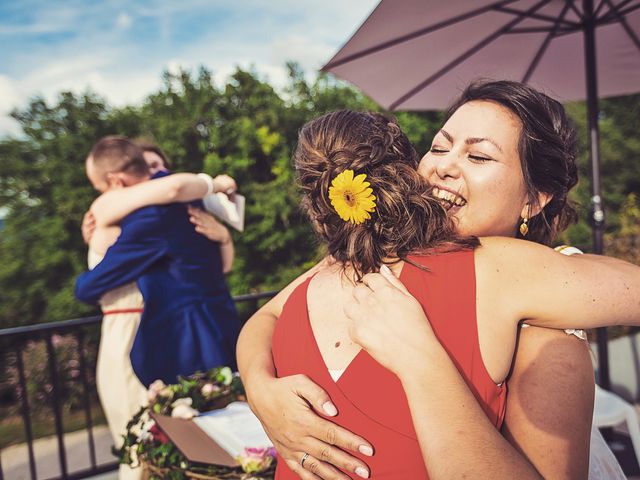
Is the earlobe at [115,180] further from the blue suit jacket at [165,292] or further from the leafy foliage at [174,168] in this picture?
the leafy foliage at [174,168]

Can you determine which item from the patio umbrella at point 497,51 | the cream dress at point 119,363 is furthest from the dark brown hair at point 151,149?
the patio umbrella at point 497,51

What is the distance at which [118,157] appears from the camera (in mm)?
2729

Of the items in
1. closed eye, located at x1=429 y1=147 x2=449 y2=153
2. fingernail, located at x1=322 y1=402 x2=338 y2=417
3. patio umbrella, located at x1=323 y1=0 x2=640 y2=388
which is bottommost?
fingernail, located at x1=322 y1=402 x2=338 y2=417

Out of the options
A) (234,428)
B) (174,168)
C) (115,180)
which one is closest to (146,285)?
(115,180)

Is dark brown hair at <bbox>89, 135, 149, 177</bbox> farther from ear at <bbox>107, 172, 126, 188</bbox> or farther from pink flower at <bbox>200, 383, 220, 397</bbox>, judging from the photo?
pink flower at <bbox>200, 383, 220, 397</bbox>

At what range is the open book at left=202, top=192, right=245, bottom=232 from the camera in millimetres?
3104

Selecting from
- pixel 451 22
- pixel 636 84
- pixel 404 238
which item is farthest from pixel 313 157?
pixel 636 84

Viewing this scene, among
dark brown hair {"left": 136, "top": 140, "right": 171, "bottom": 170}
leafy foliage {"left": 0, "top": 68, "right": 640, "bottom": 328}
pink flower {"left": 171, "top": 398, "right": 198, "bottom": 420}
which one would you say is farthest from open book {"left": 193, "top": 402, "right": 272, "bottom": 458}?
leafy foliage {"left": 0, "top": 68, "right": 640, "bottom": 328}

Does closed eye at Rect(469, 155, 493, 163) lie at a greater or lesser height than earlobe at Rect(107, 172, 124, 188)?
lesser

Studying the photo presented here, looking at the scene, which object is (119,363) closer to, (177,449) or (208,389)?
(208,389)

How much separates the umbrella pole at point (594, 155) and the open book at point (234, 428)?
2.23 m

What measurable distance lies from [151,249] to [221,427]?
122 cm

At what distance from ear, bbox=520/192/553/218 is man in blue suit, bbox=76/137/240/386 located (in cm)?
177

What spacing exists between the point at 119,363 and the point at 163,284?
45cm
